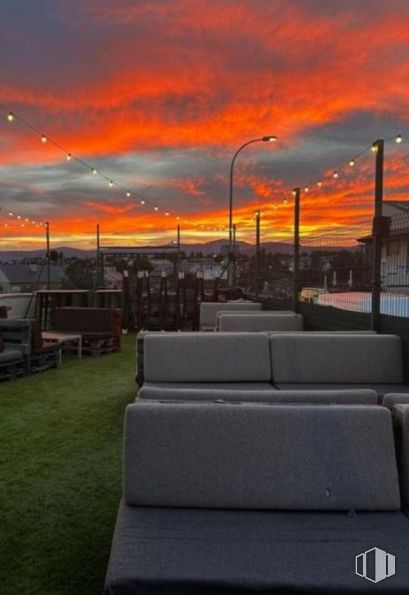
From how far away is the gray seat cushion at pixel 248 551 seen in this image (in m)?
1.56

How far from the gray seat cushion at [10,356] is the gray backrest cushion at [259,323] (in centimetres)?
257

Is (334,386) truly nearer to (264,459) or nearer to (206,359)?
(206,359)

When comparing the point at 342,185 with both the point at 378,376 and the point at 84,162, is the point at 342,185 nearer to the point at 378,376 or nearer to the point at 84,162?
the point at 378,376

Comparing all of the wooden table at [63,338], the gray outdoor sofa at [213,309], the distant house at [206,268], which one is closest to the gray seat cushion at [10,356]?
the wooden table at [63,338]

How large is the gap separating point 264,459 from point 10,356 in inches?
208

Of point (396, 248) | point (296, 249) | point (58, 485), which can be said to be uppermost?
point (296, 249)

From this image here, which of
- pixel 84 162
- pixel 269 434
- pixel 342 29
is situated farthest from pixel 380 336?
pixel 84 162

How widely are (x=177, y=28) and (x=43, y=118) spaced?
3.15 m

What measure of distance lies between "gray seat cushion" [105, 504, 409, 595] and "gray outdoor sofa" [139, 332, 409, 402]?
7.81ft

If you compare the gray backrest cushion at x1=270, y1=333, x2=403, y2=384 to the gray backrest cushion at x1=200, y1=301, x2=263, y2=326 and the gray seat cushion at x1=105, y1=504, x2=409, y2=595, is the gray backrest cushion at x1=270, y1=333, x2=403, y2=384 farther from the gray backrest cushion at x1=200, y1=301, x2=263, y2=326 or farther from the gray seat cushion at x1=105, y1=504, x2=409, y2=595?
the gray backrest cushion at x1=200, y1=301, x2=263, y2=326

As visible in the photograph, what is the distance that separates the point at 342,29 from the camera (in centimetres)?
645

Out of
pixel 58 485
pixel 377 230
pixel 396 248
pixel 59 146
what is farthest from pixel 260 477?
pixel 59 146

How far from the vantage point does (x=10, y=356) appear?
6.64 metres

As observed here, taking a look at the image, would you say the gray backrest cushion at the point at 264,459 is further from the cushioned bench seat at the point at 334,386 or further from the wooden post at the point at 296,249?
the wooden post at the point at 296,249
